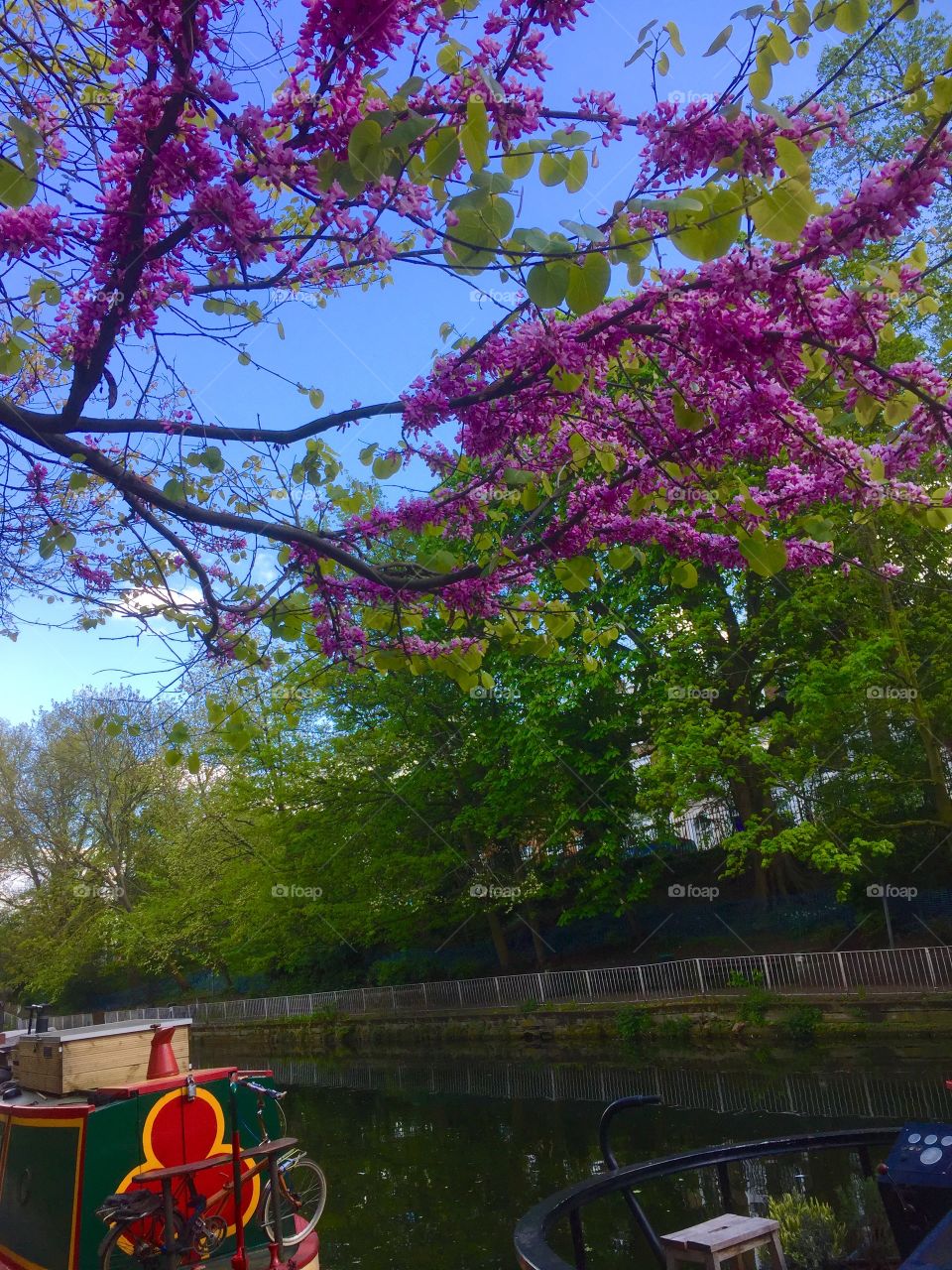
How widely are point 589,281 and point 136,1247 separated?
Answer: 663 centimetres

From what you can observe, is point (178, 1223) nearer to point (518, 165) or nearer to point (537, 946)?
point (518, 165)

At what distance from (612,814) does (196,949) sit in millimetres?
20840

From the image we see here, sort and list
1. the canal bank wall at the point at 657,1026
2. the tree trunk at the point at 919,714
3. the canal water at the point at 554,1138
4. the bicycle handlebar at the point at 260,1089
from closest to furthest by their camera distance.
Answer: the bicycle handlebar at the point at 260,1089 → the canal water at the point at 554,1138 → the canal bank wall at the point at 657,1026 → the tree trunk at the point at 919,714

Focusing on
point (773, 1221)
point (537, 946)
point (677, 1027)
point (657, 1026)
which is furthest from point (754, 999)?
point (773, 1221)

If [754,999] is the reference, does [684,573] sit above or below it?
above

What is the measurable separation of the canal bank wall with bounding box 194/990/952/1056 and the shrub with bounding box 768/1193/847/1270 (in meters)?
10.3

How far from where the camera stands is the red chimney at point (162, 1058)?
279 inches

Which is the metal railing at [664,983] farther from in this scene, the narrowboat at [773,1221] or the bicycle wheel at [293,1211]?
the narrowboat at [773,1221]

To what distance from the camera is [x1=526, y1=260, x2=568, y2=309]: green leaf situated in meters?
2.56

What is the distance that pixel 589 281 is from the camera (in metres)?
2.57

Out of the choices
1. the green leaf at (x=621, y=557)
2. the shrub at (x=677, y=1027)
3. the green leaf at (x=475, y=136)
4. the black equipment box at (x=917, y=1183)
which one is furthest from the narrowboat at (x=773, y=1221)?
the shrub at (x=677, y=1027)

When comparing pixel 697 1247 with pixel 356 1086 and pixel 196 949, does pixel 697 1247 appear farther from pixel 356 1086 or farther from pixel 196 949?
pixel 196 949

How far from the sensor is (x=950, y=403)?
11.0 ft

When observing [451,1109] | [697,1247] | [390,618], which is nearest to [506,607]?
[390,618]
